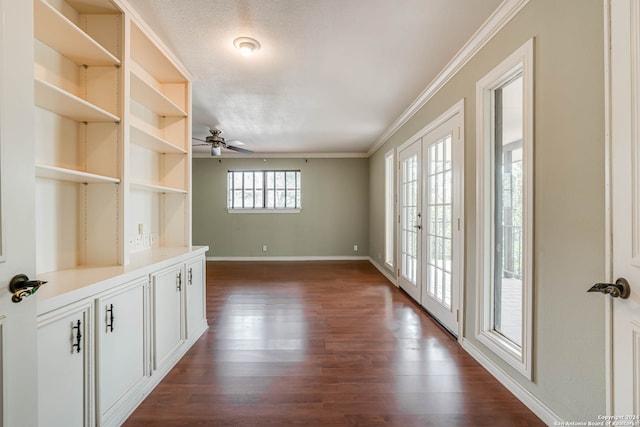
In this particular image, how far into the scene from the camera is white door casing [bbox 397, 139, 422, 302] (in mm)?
3592

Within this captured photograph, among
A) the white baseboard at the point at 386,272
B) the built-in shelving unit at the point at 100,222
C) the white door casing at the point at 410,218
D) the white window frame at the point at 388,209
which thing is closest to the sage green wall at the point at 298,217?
the white baseboard at the point at 386,272

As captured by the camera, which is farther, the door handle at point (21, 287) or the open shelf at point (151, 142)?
the open shelf at point (151, 142)

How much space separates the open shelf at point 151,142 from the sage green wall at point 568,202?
104 inches

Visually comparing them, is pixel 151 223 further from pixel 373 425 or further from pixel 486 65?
pixel 486 65

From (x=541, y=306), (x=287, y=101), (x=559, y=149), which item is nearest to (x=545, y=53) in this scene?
(x=559, y=149)

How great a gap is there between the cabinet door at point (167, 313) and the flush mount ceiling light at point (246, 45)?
1.83 metres

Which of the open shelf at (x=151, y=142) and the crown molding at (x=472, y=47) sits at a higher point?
the crown molding at (x=472, y=47)

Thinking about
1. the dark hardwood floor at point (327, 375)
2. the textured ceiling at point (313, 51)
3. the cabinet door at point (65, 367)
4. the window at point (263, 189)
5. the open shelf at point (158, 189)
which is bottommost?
the dark hardwood floor at point (327, 375)

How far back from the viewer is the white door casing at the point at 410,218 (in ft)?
11.8

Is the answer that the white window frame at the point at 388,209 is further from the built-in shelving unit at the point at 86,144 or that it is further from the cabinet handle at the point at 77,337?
the cabinet handle at the point at 77,337

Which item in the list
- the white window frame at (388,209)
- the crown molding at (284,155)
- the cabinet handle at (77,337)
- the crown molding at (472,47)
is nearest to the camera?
the cabinet handle at (77,337)

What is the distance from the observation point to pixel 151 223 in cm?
262

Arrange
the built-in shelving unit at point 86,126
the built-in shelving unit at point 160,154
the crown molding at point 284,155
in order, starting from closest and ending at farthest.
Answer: the built-in shelving unit at point 86,126
the built-in shelving unit at point 160,154
the crown molding at point 284,155

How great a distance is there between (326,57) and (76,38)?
170 centimetres
